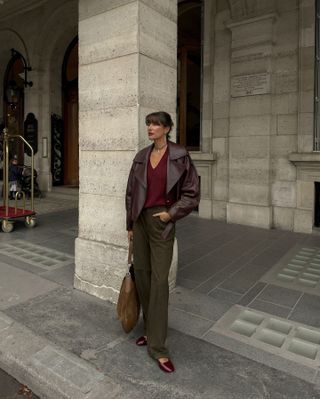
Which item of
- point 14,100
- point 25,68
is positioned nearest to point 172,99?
point 25,68

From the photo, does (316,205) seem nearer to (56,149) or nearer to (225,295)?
(225,295)

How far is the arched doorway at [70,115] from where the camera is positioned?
44.7ft

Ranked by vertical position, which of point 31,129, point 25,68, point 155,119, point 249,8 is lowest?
point 155,119

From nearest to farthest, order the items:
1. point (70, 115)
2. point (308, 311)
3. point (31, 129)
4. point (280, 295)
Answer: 1. point (308, 311)
2. point (280, 295)
3. point (31, 129)
4. point (70, 115)

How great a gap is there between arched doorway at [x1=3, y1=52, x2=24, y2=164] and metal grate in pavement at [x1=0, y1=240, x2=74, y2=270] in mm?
9662

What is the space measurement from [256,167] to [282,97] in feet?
4.92

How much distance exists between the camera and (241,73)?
26.0ft

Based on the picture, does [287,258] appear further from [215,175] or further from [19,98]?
[19,98]

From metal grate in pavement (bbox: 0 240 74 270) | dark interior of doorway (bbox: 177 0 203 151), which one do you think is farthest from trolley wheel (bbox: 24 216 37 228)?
dark interior of doorway (bbox: 177 0 203 151)

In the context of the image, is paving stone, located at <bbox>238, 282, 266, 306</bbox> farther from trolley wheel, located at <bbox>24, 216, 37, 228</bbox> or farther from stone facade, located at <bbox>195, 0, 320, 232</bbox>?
trolley wheel, located at <bbox>24, 216, 37, 228</bbox>

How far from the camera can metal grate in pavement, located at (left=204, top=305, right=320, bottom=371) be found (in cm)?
299

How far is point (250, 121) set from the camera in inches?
311

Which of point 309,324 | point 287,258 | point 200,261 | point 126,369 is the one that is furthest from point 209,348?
point 287,258

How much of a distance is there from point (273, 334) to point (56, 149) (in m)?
11.8
